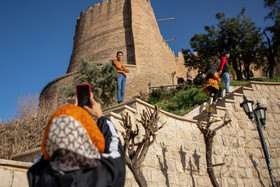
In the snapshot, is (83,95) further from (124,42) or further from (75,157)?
(124,42)

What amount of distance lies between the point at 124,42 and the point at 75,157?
949 inches

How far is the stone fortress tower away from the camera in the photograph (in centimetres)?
2291

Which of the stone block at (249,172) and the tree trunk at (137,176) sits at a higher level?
the tree trunk at (137,176)

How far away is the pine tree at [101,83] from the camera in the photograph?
44.8ft

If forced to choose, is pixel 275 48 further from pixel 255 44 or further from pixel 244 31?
pixel 244 31

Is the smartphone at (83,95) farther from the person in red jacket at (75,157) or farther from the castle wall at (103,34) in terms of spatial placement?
the castle wall at (103,34)

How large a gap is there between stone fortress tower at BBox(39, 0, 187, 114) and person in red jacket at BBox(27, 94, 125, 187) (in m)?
19.3

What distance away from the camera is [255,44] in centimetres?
2128

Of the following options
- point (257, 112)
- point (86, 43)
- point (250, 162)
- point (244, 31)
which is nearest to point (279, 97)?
point (250, 162)

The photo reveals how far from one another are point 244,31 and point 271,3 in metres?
3.18

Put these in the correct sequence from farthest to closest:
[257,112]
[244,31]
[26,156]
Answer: [244,31] < [257,112] < [26,156]

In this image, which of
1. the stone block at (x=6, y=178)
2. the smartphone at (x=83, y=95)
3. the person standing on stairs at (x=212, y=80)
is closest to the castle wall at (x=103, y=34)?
the person standing on stairs at (x=212, y=80)

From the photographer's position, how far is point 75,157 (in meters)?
1.79

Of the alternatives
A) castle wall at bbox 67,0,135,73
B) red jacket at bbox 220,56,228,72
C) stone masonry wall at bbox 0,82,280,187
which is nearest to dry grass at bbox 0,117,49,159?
stone masonry wall at bbox 0,82,280,187
